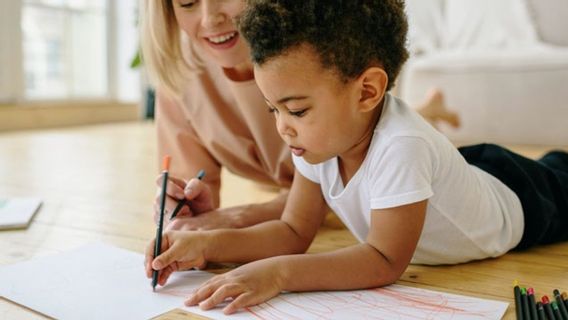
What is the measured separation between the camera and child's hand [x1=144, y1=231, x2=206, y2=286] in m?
0.84

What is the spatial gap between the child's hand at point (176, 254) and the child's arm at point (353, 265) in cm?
8

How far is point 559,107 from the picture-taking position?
285cm

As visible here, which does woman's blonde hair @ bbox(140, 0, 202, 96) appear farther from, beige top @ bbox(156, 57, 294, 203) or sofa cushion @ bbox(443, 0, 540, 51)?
sofa cushion @ bbox(443, 0, 540, 51)

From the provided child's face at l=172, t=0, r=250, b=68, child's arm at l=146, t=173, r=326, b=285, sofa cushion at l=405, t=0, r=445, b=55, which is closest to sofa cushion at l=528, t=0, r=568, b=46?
sofa cushion at l=405, t=0, r=445, b=55

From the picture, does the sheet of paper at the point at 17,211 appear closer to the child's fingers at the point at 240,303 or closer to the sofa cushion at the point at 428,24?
the child's fingers at the point at 240,303

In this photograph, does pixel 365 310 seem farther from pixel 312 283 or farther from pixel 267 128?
pixel 267 128

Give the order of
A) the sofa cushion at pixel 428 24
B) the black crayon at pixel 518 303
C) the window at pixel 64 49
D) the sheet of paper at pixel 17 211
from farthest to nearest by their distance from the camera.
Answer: the window at pixel 64 49, the sofa cushion at pixel 428 24, the sheet of paper at pixel 17 211, the black crayon at pixel 518 303

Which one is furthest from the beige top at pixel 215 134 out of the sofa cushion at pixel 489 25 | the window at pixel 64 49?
the window at pixel 64 49

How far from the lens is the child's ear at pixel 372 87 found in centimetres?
82

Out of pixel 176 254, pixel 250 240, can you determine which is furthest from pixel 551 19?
pixel 176 254

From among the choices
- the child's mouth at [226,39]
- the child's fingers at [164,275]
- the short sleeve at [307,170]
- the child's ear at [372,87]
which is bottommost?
the child's fingers at [164,275]

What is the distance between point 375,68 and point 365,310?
12.5 inches

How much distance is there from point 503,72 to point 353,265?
2.34 m

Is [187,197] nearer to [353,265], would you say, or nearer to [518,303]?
[353,265]
